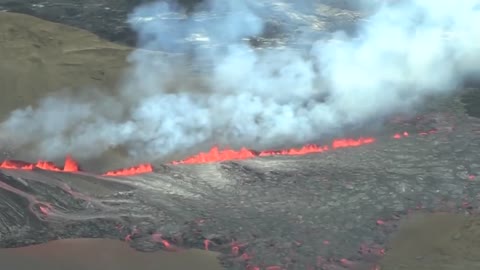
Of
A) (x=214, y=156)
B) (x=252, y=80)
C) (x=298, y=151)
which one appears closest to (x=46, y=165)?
(x=214, y=156)

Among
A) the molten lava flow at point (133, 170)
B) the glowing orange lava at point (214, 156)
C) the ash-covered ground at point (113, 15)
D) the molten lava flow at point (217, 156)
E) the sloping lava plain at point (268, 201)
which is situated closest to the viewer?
the sloping lava plain at point (268, 201)

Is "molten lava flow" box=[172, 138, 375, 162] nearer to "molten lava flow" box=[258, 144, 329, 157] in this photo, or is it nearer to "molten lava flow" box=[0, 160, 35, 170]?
"molten lava flow" box=[258, 144, 329, 157]

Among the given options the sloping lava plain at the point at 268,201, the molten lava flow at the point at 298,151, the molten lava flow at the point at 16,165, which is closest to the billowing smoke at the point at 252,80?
the molten lava flow at the point at 298,151

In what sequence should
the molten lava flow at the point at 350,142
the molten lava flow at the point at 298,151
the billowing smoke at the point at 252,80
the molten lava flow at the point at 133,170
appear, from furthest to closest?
the billowing smoke at the point at 252,80 < the molten lava flow at the point at 350,142 < the molten lava flow at the point at 298,151 < the molten lava flow at the point at 133,170

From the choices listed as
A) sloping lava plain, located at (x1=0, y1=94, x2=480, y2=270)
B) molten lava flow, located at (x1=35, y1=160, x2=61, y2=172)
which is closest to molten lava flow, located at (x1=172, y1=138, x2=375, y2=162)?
sloping lava plain, located at (x1=0, y1=94, x2=480, y2=270)

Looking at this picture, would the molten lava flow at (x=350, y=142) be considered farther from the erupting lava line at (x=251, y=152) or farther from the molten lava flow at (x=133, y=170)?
the molten lava flow at (x=133, y=170)

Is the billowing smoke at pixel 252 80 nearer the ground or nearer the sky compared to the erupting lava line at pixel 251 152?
nearer the sky
